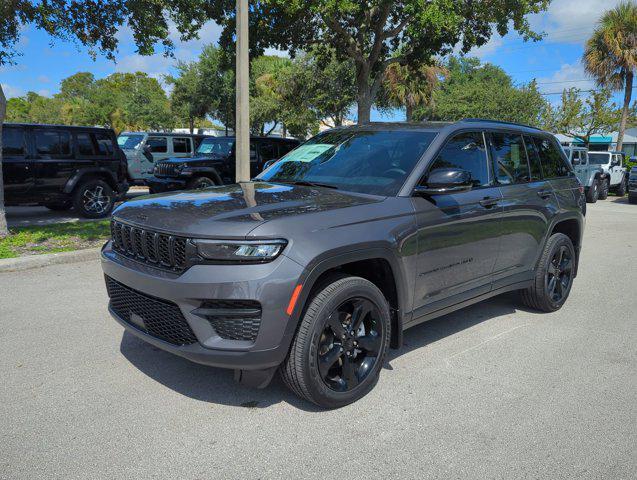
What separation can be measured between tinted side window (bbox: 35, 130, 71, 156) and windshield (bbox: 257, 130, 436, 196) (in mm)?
7581

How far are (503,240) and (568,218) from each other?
142cm

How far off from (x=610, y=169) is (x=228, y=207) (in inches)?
851

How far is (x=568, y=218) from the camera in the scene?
554cm

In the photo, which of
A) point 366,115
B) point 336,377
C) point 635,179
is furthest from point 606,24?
point 336,377

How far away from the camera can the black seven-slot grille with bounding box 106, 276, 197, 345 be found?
10.0ft

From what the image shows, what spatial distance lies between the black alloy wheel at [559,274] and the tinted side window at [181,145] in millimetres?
14084

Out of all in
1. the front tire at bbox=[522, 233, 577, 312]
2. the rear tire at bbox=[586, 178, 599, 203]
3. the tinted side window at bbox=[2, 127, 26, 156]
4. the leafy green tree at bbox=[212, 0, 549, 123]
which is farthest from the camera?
the rear tire at bbox=[586, 178, 599, 203]

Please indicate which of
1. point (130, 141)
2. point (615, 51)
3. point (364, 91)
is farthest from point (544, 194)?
point (615, 51)

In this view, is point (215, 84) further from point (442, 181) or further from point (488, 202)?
point (442, 181)

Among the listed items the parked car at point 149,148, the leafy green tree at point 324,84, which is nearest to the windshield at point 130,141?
the parked car at point 149,148

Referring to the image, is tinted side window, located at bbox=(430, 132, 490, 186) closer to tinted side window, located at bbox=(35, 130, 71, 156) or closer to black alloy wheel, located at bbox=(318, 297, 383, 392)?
black alloy wheel, located at bbox=(318, 297, 383, 392)

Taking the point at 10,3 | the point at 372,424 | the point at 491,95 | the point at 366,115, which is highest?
the point at 491,95

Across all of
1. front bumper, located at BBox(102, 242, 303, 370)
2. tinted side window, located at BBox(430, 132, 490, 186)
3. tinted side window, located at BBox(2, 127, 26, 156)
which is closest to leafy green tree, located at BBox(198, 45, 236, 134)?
tinted side window, located at BBox(2, 127, 26, 156)

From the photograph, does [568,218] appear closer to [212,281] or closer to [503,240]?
[503,240]
